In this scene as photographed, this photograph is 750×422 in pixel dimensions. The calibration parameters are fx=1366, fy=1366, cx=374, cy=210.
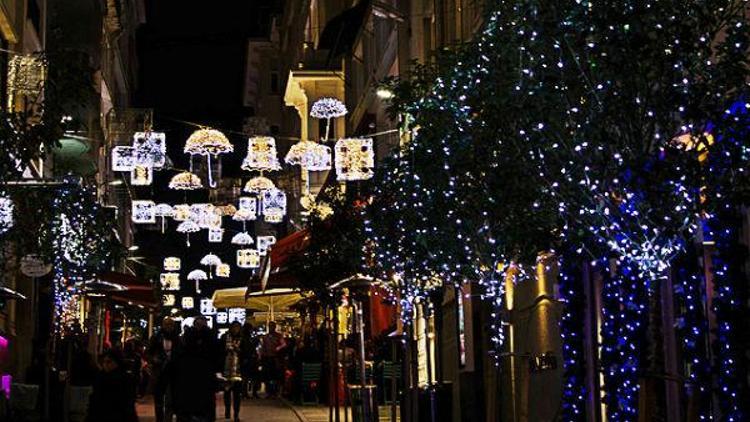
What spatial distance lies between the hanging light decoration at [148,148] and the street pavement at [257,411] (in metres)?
5.70

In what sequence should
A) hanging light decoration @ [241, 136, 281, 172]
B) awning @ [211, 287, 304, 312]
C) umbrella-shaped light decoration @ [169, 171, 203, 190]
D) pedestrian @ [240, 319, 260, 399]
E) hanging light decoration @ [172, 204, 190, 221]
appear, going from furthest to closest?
hanging light decoration @ [172, 204, 190, 221]
awning @ [211, 287, 304, 312]
umbrella-shaped light decoration @ [169, 171, 203, 190]
pedestrian @ [240, 319, 260, 399]
hanging light decoration @ [241, 136, 281, 172]

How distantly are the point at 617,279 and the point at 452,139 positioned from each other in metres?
2.43

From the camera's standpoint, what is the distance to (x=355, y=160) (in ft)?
89.4

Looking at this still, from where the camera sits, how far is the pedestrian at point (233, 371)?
26250 mm

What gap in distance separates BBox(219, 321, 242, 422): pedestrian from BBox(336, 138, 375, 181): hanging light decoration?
4.05 metres

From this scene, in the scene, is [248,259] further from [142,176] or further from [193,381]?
[193,381]

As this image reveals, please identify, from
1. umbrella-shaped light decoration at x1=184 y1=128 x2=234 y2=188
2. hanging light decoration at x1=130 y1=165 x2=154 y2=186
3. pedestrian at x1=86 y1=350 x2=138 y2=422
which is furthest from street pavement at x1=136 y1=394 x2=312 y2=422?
pedestrian at x1=86 y1=350 x2=138 y2=422

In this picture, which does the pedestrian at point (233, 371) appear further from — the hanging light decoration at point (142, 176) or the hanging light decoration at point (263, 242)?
the hanging light decoration at point (263, 242)

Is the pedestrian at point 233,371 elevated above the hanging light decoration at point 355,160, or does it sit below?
below

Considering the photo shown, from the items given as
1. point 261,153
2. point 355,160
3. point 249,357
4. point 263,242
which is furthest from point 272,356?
point 263,242

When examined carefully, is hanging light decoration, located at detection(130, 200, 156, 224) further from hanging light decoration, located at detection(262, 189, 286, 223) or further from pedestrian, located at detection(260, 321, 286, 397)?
pedestrian, located at detection(260, 321, 286, 397)

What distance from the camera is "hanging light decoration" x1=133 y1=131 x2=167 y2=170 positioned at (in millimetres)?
31016

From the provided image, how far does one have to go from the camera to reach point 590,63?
10.5 m

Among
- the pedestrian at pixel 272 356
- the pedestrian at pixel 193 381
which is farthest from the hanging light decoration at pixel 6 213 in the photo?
the pedestrian at pixel 272 356
